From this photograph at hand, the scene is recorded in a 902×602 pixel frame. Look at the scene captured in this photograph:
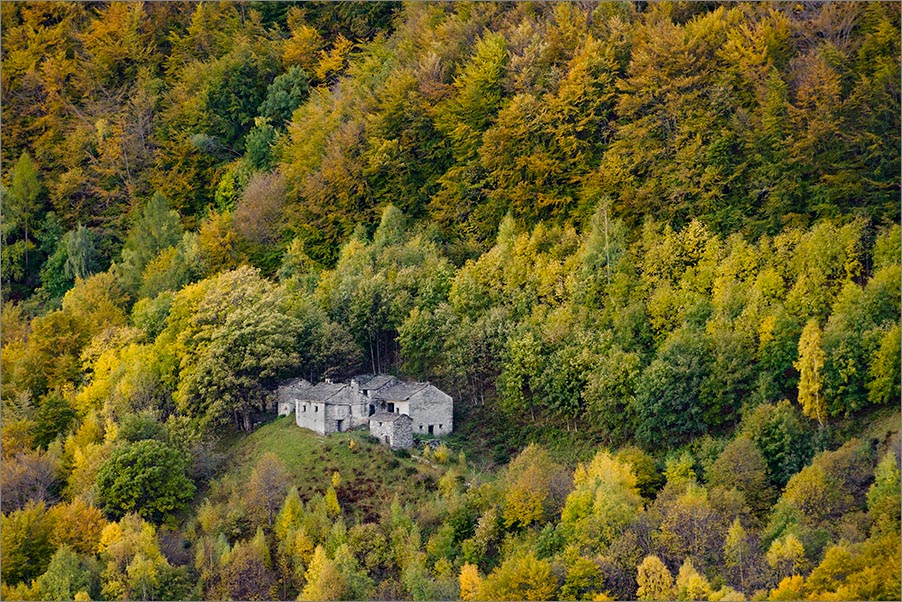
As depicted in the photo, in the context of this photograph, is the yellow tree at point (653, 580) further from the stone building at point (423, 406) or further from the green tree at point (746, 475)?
the stone building at point (423, 406)

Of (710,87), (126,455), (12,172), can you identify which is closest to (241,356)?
(126,455)

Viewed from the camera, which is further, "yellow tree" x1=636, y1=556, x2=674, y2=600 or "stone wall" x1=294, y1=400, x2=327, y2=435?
"stone wall" x1=294, y1=400, x2=327, y2=435

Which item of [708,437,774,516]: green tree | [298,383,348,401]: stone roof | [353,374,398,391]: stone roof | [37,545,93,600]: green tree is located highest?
[708,437,774,516]: green tree

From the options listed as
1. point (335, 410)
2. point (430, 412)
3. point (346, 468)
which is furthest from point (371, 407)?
point (346, 468)

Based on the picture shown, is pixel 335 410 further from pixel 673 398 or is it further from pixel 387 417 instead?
pixel 673 398

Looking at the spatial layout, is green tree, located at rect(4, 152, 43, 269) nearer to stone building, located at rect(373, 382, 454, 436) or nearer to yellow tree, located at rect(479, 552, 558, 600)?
stone building, located at rect(373, 382, 454, 436)

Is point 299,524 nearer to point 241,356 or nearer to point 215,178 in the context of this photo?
point 241,356

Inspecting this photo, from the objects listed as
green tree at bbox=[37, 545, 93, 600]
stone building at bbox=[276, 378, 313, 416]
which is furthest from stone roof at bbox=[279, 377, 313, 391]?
green tree at bbox=[37, 545, 93, 600]
